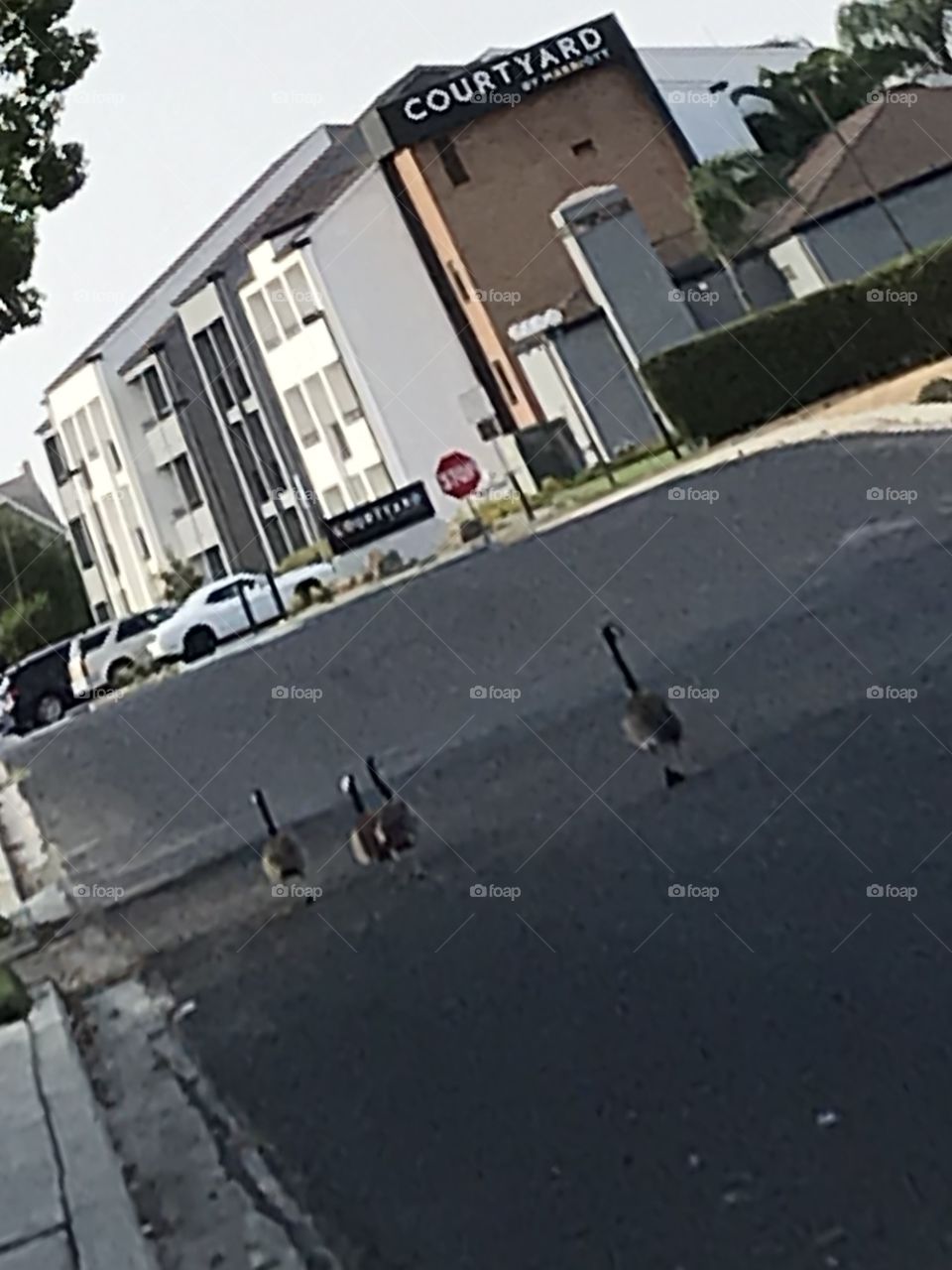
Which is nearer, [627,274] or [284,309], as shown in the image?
[627,274]

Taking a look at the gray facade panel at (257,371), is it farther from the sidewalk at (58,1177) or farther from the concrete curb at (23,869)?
the sidewalk at (58,1177)

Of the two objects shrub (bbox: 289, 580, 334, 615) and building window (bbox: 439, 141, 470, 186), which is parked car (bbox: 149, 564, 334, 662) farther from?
building window (bbox: 439, 141, 470, 186)

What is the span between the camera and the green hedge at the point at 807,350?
25.8 m

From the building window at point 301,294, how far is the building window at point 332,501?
5.32m

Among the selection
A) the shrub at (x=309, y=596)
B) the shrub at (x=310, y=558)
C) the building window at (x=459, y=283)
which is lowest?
the shrub at (x=309, y=596)

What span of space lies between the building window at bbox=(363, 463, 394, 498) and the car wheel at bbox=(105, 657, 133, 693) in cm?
1281

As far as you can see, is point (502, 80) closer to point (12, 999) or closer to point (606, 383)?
point (606, 383)

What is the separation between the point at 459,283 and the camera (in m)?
42.8

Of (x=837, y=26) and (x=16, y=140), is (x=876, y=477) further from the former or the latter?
(x=837, y=26)

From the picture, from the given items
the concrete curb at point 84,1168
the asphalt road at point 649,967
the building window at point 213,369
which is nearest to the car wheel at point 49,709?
the asphalt road at point 649,967

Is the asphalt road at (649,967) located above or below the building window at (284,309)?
below

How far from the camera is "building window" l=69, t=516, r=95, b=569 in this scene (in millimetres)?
63875

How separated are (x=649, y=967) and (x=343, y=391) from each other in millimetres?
40928

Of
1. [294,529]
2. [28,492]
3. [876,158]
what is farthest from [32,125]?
[28,492]
